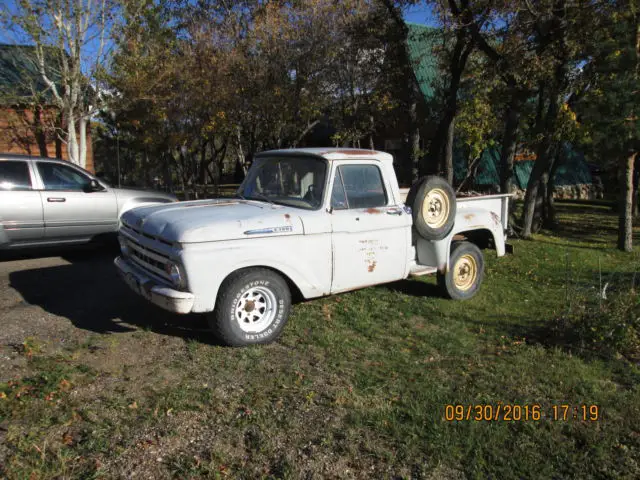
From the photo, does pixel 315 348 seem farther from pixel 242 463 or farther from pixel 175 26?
pixel 175 26

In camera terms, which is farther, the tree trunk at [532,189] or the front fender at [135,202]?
the tree trunk at [532,189]

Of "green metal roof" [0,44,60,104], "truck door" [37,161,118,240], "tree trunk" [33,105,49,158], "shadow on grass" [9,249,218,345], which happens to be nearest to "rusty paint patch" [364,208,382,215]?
"shadow on grass" [9,249,218,345]

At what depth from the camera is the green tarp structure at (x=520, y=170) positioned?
21141 mm

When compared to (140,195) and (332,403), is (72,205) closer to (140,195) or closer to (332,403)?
(140,195)

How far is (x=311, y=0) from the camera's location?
49.8ft

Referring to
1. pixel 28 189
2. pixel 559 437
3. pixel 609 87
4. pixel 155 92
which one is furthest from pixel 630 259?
pixel 155 92

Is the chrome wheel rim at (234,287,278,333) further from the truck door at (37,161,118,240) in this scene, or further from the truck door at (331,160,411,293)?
the truck door at (37,161,118,240)

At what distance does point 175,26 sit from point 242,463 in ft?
58.8

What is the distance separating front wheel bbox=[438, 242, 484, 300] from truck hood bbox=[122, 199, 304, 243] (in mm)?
2482

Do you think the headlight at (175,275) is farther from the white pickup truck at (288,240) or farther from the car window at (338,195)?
the car window at (338,195)

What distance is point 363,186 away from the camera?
554 cm

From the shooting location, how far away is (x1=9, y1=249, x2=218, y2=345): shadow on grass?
5.21 m

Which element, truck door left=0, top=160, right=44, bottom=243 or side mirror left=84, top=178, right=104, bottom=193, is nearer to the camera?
truck door left=0, top=160, right=44, bottom=243

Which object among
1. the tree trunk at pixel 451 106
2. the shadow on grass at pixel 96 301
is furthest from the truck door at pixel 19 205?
the tree trunk at pixel 451 106
